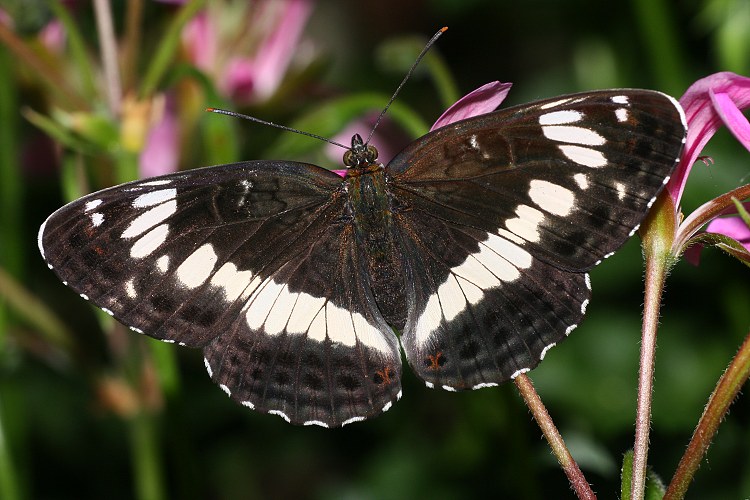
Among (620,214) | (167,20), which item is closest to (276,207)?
(620,214)

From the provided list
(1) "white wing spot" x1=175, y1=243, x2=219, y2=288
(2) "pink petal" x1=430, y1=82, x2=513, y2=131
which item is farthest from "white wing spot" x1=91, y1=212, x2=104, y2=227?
(2) "pink petal" x1=430, y1=82, x2=513, y2=131

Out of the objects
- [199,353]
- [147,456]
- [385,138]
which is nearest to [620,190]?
[147,456]

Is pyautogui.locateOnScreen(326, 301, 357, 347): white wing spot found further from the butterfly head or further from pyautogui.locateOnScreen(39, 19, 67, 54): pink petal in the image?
pyautogui.locateOnScreen(39, 19, 67, 54): pink petal

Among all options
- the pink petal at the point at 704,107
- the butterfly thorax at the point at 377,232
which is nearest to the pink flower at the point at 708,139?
the pink petal at the point at 704,107

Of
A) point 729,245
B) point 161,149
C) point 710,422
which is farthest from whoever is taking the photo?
point 161,149

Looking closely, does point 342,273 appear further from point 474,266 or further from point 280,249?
point 474,266

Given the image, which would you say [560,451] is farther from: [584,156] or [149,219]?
[149,219]
